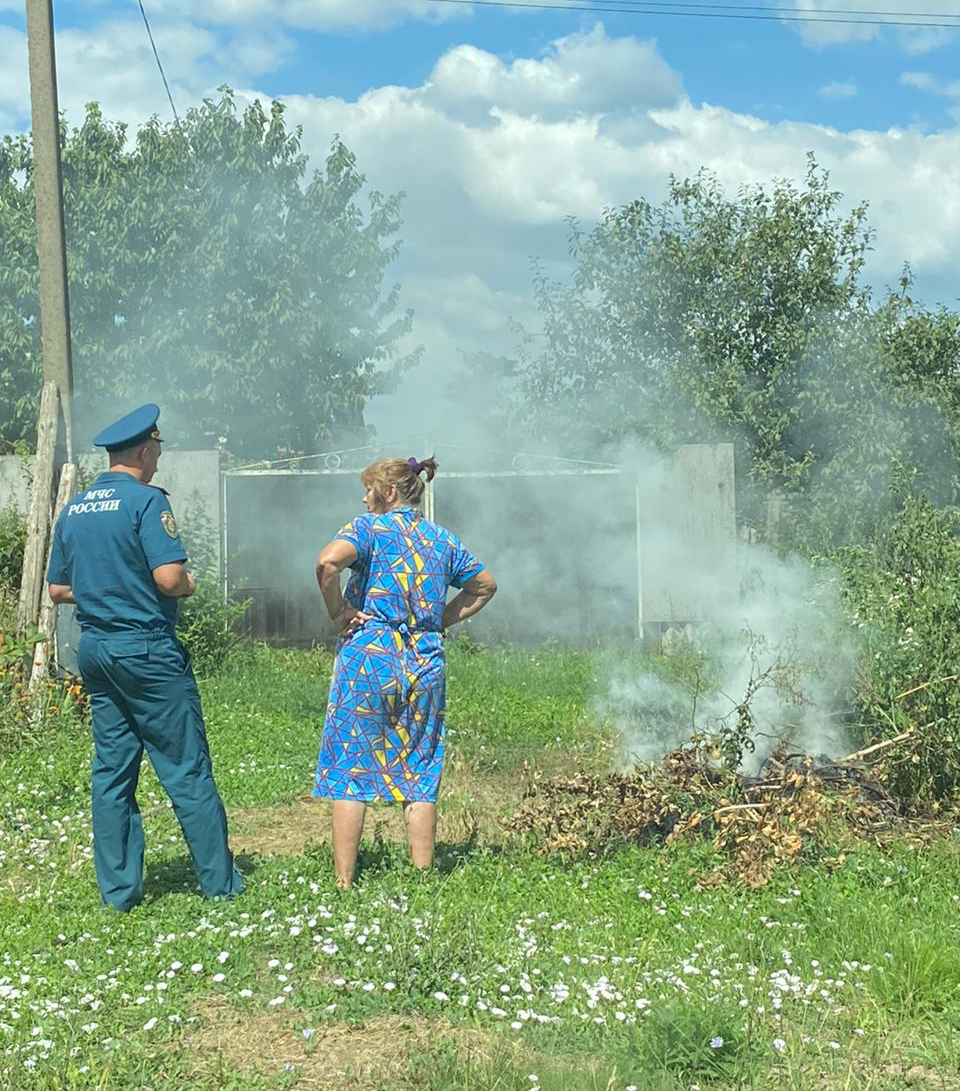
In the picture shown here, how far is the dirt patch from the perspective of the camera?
3436 millimetres

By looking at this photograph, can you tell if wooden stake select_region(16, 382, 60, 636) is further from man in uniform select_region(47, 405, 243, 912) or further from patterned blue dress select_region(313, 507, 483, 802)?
patterned blue dress select_region(313, 507, 483, 802)

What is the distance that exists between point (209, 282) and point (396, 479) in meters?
15.5

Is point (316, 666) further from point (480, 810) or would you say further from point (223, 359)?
point (223, 359)

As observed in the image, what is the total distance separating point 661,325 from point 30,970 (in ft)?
42.8

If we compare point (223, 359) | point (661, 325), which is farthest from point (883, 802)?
point (223, 359)

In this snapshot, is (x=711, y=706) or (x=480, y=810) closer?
(x=480, y=810)

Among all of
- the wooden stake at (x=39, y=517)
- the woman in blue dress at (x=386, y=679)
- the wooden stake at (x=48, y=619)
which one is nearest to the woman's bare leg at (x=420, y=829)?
the woman in blue dress at (x=386, y=679)

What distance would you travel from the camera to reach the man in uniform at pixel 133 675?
15.9ft

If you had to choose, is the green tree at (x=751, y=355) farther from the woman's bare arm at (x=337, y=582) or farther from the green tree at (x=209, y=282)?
the woman's bare arm at (x=337, y=582)

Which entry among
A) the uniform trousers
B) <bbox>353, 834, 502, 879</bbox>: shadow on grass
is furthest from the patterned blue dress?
the uniform trousers

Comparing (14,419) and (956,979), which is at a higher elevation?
(14,419)

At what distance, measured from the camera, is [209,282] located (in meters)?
19.7

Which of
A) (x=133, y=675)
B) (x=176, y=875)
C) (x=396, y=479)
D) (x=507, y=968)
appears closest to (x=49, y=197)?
(x=396, y=479)

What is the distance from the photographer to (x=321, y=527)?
1262 centimetres
